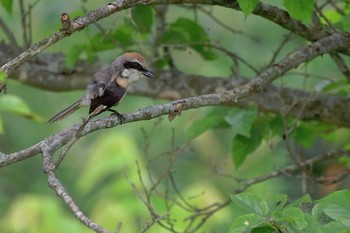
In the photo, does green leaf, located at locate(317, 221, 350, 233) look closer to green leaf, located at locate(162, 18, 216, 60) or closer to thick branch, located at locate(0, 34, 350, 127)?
thick branch, located at locate(0, 34, 350, 127)

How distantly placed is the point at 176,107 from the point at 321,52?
865 mm

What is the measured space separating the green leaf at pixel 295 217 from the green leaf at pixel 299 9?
3.00 ft

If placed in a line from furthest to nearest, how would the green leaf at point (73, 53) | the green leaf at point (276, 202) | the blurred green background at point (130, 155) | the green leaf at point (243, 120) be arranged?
the blurred green background at point (130, 155)
the green leaf at point (73, 53)
the green leaf at point (243, 120)
the green leaf at point (276, 202)

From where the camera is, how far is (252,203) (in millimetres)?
2566

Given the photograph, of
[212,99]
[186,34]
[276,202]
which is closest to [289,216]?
[276,202]

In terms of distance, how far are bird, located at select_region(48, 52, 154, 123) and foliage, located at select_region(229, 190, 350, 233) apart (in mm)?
922

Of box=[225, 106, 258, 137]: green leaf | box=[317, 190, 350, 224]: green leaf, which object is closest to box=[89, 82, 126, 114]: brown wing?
box=[225, 106, 258, 137]: green leaf

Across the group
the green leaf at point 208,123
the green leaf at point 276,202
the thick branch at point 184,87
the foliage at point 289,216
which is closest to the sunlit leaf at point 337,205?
the foliage at point 289,216

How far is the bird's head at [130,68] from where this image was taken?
11.4ft

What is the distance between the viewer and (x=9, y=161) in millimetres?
2586

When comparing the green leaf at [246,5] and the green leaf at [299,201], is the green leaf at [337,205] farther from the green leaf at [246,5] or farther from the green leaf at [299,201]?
the green leaf at [246,5]

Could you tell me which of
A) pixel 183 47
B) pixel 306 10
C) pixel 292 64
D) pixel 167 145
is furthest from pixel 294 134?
pixel 167 145

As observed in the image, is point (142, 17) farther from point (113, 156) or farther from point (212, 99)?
point (113, 156)

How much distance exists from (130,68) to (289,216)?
4.44 feet
